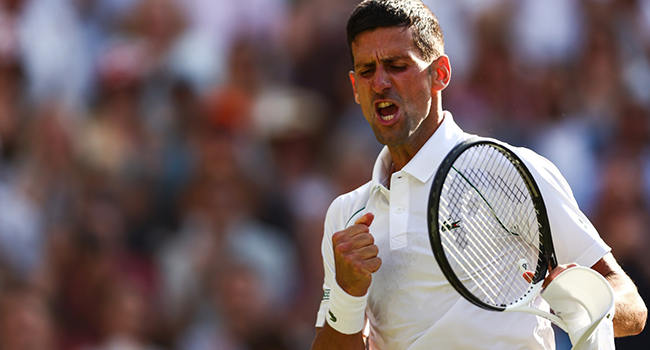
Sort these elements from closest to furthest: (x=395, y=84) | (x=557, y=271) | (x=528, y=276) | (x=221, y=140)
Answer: (x=557, y=271) < (x=528, y=276) < (x=395, y=84) < (x=221, y=140)

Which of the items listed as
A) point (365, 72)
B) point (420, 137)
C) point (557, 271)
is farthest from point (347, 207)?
point (557, 271)

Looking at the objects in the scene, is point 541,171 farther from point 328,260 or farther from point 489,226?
point 328,260

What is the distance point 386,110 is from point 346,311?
568 millimetres

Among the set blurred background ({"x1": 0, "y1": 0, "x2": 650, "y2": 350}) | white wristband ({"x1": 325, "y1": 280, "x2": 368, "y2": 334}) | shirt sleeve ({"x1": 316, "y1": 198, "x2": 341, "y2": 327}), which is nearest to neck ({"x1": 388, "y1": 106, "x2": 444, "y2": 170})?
shirt sleeve ({"x1": 316, "y1": 198, "x2": 341, "y2": 327})

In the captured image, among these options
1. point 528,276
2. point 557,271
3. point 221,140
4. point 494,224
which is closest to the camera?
point 557,271

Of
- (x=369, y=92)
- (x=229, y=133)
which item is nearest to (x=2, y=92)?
(x=229, y=133)

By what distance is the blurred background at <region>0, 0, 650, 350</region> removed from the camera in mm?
4949

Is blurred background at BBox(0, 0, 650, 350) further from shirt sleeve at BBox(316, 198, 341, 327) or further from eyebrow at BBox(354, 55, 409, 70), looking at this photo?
eyebrow at BBox(354, 55, 409, 70)

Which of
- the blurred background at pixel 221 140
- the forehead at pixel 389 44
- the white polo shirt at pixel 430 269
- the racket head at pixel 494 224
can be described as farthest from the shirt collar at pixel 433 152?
the blurred background at pixel 221 140

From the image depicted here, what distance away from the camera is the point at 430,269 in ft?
7.16

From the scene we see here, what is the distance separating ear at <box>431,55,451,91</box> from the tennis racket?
254 millimetres

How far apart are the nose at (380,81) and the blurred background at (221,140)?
2748 millimetres

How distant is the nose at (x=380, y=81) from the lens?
7.46 feet

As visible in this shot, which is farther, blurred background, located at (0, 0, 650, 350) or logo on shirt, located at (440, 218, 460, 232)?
blurred background, located at (0, 0, 650, 350)
